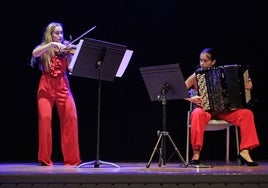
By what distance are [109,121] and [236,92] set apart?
1.95m

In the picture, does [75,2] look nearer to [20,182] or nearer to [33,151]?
[33,151]

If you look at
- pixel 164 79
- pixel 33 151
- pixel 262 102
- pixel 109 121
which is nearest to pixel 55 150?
pixel 33 151

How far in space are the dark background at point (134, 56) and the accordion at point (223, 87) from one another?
1.28m

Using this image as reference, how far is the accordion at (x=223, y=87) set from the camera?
4770 mm

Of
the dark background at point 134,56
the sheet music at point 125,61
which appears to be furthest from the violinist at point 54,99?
the dark background at point 134,56

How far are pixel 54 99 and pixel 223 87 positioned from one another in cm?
172

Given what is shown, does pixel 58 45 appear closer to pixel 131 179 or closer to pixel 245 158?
pixel 131 179

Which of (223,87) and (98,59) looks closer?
(98,59)

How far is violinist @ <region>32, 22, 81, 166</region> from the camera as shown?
→ 480 cm

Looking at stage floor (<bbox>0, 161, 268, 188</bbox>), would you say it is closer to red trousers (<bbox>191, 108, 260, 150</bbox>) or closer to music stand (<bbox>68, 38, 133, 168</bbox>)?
music stand (<bbox>68, 38, 133, 168</bbox>)

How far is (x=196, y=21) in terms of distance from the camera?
6.11 metres

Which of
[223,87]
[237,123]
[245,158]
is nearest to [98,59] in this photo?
[223,87]

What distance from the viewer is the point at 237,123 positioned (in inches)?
191

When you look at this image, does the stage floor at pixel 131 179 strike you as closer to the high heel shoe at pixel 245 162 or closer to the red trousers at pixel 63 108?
the high heel shoe at pixel 245 162
